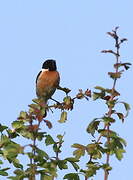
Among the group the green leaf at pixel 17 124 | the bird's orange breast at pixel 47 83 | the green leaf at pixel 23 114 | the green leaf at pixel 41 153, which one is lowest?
the green leaf at pixel 41 153

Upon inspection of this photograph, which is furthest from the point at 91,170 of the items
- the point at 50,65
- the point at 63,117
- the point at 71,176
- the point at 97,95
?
the point at 50,65

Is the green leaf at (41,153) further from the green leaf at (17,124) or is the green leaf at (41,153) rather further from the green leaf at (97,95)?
the green leaf at (97,95)

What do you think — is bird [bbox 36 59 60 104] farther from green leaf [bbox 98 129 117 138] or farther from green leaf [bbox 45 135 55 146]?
green leaf [bbox 98 129 117 138]

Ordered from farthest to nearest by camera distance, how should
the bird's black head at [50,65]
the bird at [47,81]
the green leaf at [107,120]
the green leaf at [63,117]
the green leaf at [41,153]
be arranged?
the bird's black head at [50,65]
the bird at [47,81]
the green leaf at [63,117]
the green leaf at [107,120]
the green leaf at [41,153]

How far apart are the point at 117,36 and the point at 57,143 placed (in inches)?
33.6

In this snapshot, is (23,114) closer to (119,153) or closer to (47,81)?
(119,153)

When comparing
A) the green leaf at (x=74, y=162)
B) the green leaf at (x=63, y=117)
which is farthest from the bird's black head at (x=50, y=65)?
the green leaf at (x=74, y=162)

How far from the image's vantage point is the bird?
33.0 ft

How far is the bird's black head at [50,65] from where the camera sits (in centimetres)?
1096

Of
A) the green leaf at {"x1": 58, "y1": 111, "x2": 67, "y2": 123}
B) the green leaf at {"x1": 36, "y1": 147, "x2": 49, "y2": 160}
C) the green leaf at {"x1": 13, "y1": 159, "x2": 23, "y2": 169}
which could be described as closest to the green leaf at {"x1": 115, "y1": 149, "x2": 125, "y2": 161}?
the green leaf at {"x1": 36, "y1": 147, "x2": 49, "y2": 160}

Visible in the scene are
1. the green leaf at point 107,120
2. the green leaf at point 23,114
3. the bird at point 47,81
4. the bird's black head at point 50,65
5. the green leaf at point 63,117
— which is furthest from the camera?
the bird's black head at point 50,65

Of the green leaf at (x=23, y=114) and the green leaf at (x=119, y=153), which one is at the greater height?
the green leaf at (x=23, y=114)

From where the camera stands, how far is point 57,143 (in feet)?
11.1

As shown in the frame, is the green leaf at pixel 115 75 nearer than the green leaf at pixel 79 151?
Yes
